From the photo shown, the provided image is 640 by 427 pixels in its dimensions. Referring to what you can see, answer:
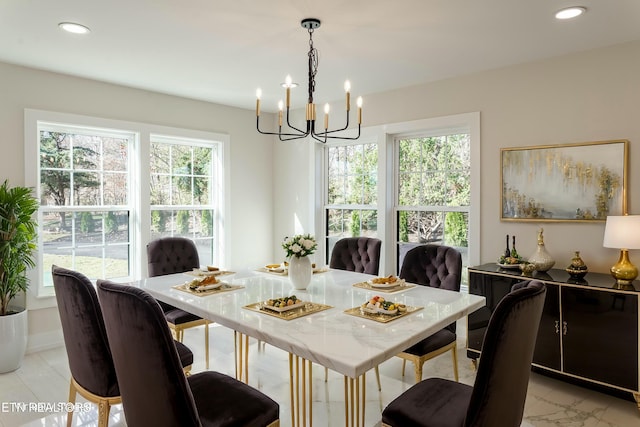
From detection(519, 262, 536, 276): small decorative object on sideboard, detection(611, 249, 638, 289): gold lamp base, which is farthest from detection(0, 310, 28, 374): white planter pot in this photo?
detection(611, 249, 638, 289): gold lamp base

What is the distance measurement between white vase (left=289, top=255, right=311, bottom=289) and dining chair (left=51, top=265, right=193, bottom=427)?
3.51ft

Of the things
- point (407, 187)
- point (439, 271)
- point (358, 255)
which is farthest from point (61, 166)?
point (439, 271)

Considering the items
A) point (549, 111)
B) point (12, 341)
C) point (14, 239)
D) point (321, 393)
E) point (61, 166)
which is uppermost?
point (549, 111)

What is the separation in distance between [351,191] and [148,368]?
372 centimetres

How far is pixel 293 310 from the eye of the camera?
6.91 ft

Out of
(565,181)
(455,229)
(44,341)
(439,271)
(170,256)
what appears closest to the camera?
(439,271)

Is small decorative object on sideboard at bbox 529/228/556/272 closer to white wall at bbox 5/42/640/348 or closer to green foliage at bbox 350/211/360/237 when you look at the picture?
white wall at bbox 5/42/640/348

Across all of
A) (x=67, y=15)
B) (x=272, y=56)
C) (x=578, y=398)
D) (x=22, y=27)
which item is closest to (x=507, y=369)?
(x=578, y=398)

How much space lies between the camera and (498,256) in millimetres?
3676

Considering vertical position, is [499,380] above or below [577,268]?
below

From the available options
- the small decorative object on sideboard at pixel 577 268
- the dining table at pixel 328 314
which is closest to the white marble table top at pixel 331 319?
the dining table at pixel 328 314

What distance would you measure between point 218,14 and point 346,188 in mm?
2801

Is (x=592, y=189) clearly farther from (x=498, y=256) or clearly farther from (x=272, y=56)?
(x=272, y=56)

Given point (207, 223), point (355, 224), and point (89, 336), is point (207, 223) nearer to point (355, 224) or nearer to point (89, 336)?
point (355, 224)
